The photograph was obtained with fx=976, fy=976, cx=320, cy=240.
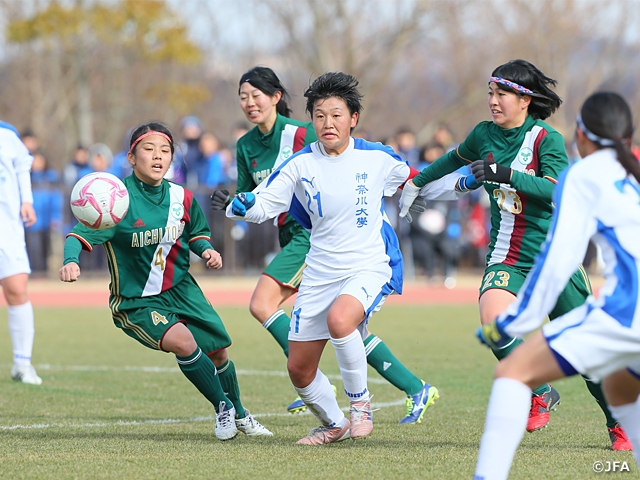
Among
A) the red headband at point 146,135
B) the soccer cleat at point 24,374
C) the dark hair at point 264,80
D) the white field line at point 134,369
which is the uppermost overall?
the dark hair at point 264,80

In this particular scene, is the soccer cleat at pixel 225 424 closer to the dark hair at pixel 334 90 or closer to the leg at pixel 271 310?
the leg at pixel 271 310

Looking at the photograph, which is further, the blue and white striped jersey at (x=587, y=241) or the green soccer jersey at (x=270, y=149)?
the green soccer jersey at (x=270, y=149)

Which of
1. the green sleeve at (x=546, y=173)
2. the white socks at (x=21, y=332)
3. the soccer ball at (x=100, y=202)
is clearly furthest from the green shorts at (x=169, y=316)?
the white socks at (x=21, y=332)

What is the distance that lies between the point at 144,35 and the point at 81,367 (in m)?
19.2

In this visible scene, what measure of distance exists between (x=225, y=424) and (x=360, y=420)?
79 centimetres

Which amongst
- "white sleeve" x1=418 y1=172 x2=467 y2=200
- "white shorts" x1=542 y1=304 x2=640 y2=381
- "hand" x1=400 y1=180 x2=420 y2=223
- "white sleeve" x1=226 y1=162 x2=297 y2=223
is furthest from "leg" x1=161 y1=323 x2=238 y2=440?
"white shorts" x1=542 y1=304 x2=640 y2=381

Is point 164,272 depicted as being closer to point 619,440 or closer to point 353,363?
point 353,363

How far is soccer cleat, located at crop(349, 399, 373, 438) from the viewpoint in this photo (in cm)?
541

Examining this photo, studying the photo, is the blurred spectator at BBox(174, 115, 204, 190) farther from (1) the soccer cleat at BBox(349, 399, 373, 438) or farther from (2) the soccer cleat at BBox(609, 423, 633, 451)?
(2) the soccer cleat at BBox(609, 423, 633, 451)

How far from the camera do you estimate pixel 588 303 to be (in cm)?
364

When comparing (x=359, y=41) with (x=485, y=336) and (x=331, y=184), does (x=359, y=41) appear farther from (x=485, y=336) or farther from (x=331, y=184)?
(x=485, y=336)

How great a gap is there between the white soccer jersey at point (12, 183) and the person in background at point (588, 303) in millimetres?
5422

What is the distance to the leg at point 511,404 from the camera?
360 centimetres

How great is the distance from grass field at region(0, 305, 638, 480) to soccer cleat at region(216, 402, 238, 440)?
59 millimetres
